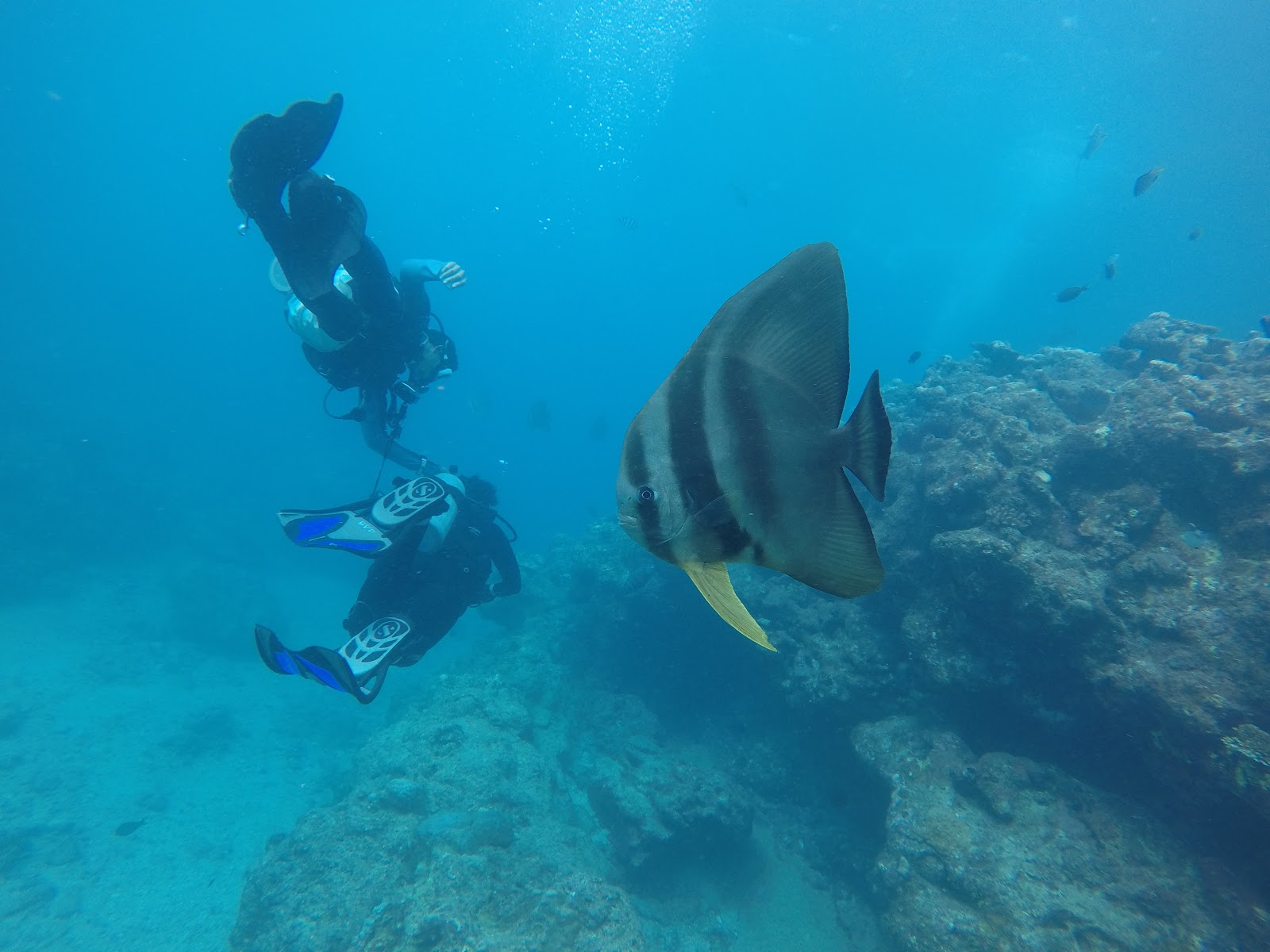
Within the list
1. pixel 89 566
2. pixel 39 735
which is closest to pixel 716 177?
pixel 89 566

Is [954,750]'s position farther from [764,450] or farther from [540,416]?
[540,416]

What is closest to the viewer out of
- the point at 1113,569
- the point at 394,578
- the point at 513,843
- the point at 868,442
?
the point at 868,442

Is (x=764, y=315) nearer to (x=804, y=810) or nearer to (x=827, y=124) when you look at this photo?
(x=804, y=810)

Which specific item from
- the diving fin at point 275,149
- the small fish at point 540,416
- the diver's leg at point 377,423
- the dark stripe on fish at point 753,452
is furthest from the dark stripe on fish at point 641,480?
the small fish at point 540,416

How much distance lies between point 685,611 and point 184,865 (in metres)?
10.6

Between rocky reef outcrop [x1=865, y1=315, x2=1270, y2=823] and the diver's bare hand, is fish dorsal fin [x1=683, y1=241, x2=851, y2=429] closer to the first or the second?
rocky reef outcrop [x1=865, y1=315, x2=1270, y2=823]

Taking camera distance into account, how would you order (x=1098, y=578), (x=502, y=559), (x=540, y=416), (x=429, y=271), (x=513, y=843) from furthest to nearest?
1. (x=540, y=416)
2. (x=513, y=843)
3. (x=502, y=559)
4. (x=429, y=271)
5. (x=1098, y=578)

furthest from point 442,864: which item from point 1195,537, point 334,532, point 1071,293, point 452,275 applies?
point 1071,293

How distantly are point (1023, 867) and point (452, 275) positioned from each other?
343 inches

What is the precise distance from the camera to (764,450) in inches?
40.6

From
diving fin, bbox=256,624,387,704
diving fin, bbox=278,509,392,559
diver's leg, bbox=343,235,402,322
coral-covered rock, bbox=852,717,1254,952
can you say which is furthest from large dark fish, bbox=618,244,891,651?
coral-covered rock, bbox=852,717,1254,952

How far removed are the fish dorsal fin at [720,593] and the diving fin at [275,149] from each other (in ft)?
13.9

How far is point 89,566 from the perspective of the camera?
70.9 ft

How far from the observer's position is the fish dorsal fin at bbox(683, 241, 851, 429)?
108 cm
